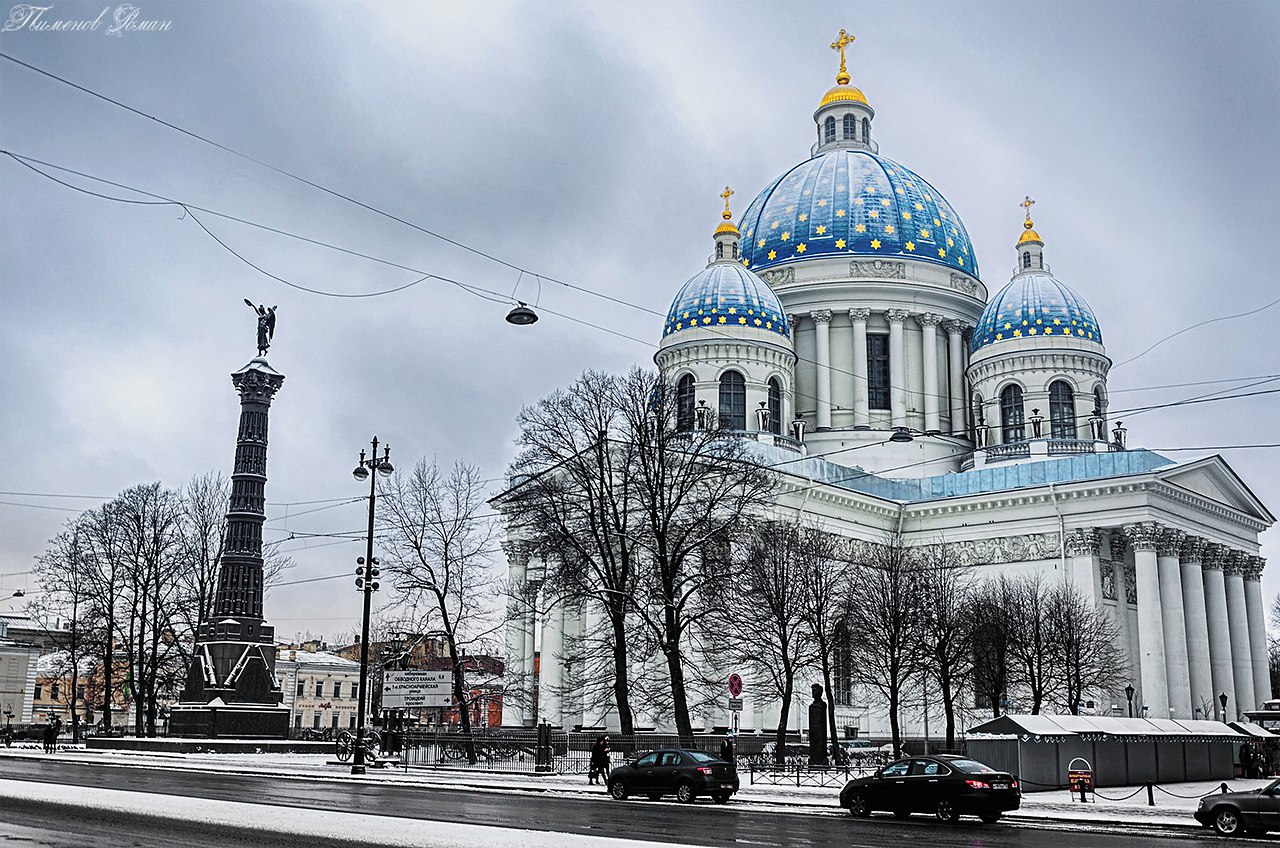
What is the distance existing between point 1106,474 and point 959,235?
24.4 metres

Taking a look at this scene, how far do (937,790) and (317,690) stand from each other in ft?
283

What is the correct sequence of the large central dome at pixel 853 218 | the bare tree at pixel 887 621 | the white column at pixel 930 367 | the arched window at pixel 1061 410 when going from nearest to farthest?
the bare tree at pixel 887 621 → the arched window at pixel 1061 410 → the white column at pixel 930 367 → the large central dome at pixel 853 218

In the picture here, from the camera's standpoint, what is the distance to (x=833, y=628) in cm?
4781

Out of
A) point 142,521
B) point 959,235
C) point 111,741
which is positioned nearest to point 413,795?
point 111,741

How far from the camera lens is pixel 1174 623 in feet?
193

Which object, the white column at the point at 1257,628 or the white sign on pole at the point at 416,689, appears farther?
the white column at the point at 1257,628

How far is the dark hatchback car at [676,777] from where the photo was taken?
1134 inches

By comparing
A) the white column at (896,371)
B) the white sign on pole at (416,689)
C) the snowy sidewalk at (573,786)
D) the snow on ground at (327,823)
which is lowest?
the snowy sidewalk at (573,786)

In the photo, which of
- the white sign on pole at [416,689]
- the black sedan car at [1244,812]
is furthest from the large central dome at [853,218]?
the black sedan car at [1244,812]

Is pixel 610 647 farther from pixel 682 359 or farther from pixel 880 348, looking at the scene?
pixel 880 348

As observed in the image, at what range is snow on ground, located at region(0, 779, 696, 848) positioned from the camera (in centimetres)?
1478

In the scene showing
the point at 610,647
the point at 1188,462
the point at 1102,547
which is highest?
the point at 1188,462

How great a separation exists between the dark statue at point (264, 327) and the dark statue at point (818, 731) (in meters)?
28.5

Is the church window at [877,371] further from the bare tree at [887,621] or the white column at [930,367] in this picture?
the bare tree at [887,621]
